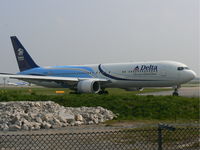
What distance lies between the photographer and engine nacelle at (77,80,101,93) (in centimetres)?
2791

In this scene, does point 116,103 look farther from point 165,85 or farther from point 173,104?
point 165,85

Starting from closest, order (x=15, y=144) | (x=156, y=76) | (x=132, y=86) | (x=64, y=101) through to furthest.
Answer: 1. (x=15, y=144)
2. (x=64, y=101)
3. (x=156, y=76)
4. (x=132, y=86)

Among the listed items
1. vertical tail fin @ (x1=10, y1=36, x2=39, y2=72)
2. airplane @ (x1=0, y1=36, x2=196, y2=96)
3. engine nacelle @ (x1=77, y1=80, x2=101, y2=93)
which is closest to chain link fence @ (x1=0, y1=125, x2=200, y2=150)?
airplane @ (x1=0, y1=36, x2=196, y2=96)

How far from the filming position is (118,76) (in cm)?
2947

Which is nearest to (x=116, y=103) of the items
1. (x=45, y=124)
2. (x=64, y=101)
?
(x=64, y=101)

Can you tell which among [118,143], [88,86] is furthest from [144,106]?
[88,86]

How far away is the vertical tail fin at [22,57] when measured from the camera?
38.9m

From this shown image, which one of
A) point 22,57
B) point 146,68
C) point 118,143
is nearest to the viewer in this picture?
point 118,143

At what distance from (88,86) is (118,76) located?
3.18 m

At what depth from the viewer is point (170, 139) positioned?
8.55m

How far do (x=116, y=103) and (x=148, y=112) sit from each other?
2.24m

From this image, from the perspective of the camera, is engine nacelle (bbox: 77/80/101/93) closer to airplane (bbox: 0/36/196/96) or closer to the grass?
airplane (bbox: 0/36/196/96)

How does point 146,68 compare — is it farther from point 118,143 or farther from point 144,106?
point 118,143

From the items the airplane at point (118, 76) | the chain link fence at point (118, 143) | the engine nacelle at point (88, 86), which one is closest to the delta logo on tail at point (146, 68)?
the airplane at point (118, 76)
